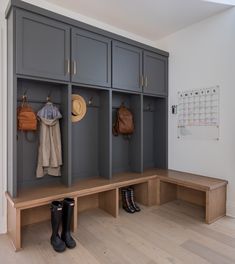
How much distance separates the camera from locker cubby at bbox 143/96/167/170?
11.1 feet

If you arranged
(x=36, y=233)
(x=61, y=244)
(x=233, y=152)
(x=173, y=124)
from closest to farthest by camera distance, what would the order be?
(x=61, y=244), (x=36, y=233), (x=233, y=152), (x=173, y=124)

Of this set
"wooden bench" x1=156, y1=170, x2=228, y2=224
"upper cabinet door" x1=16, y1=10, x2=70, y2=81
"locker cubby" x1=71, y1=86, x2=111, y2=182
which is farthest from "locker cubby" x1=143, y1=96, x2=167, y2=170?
"upper cabinet door" x1=16, y1=10, x2=70, y2=81

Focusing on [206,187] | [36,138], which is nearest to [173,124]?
[206,187]

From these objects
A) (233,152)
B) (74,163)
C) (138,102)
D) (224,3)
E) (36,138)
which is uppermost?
(224,3)

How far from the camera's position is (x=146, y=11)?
264 centimetres

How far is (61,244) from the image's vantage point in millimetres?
1880

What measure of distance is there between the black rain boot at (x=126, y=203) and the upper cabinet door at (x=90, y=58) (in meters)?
1.46

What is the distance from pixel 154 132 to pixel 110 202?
1480 millimetres

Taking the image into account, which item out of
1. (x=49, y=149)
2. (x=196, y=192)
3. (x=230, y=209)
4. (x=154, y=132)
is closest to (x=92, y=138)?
(x=49, y=149)

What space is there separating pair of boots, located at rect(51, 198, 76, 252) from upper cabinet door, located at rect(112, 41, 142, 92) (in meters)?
1.54

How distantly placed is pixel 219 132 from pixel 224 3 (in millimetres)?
1562

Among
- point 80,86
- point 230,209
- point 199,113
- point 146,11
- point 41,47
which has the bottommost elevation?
point 230,209

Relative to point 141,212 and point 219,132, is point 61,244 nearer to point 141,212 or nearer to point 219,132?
point 141,212

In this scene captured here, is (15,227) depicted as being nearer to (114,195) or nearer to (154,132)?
(114,195)
